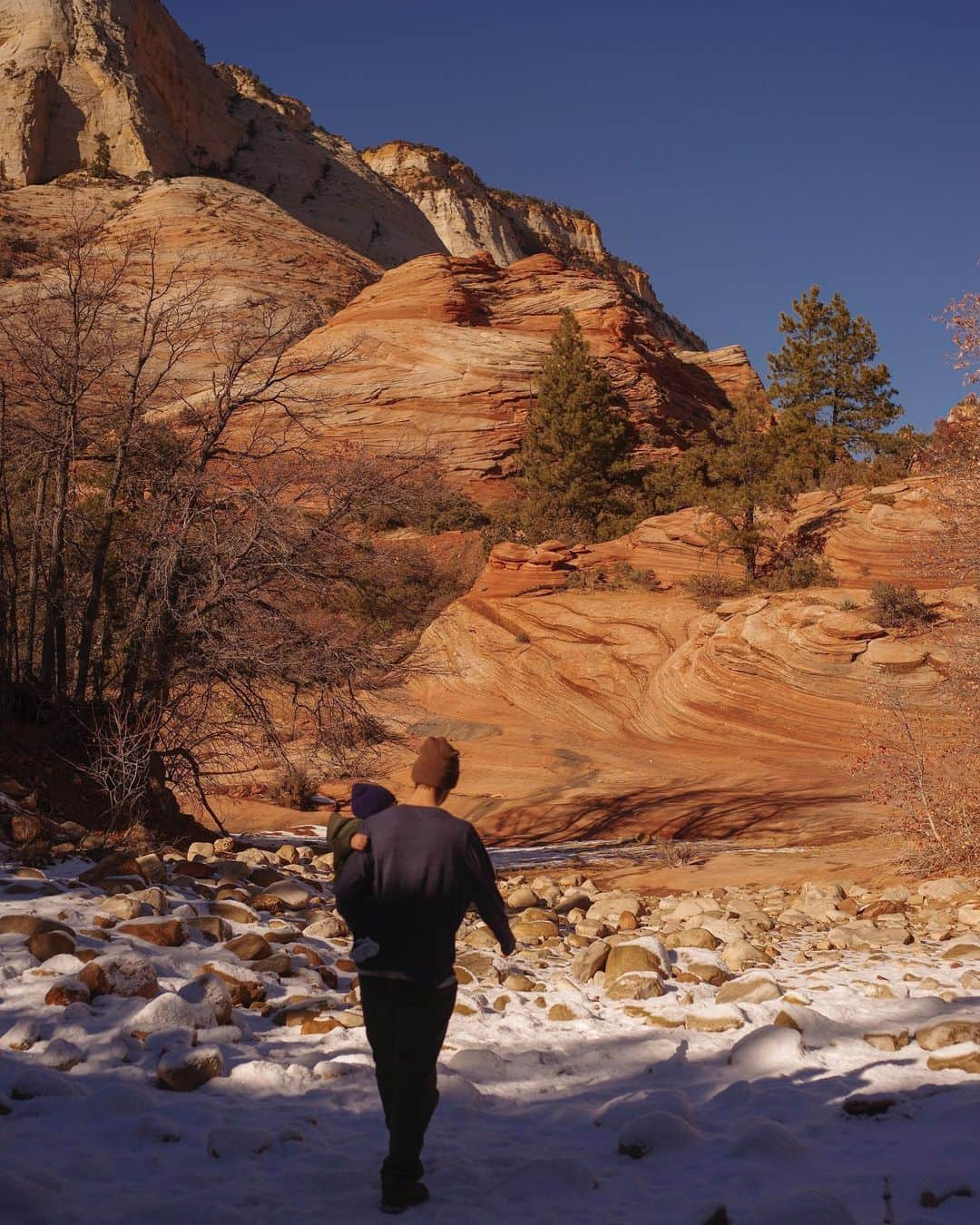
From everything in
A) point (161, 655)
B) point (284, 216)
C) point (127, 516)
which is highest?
point (284, 216)

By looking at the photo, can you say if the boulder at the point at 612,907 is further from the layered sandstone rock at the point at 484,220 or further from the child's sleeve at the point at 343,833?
the layered sandstone rock at the point at 484,220

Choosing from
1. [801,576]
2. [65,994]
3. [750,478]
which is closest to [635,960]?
[65,994]

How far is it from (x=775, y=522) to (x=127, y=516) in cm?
1722

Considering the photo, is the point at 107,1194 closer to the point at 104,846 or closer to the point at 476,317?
the point at 104,846

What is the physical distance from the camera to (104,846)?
755 centimetres

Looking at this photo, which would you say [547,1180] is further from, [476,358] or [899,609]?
[476,358]

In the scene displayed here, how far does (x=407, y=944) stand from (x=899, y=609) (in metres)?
16.3

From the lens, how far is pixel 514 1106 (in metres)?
4.20

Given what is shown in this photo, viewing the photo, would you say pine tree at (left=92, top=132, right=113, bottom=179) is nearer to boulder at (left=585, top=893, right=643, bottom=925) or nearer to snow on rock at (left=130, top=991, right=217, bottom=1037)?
boulder at (left=585, top=893, right=643, bottom=925)

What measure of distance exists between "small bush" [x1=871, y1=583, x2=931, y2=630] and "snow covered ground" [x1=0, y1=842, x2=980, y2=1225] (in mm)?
12866

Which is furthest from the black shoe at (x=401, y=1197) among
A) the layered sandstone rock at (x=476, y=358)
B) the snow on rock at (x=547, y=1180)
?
the layered sandstone rock at (x=476, y=358)

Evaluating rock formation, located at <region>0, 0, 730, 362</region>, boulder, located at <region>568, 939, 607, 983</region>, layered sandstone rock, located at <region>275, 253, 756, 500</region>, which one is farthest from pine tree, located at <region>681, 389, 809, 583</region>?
rock formation, located at <region>0, 0, 730, 362</region>

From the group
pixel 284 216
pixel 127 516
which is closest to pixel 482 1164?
pixel 127 516

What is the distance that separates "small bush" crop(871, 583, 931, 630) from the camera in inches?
698
